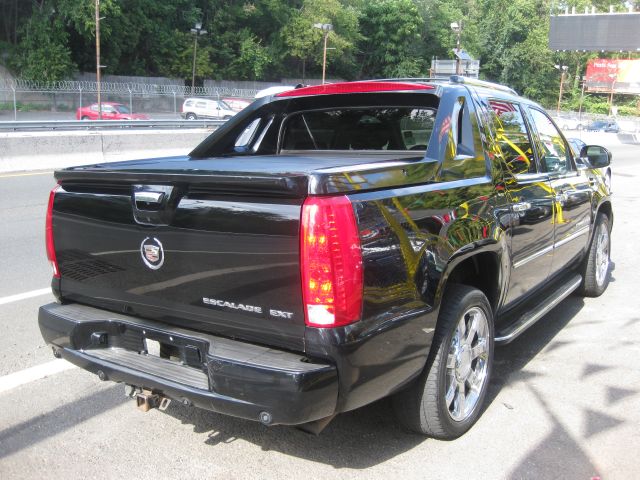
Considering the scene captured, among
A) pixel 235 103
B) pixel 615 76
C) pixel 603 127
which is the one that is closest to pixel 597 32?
pixel 603 127

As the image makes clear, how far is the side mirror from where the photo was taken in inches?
212

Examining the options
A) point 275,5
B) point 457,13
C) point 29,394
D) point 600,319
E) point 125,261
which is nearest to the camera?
point 125,261

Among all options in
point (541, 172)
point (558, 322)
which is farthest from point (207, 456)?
point (558, 322)

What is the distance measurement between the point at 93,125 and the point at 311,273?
67.7 ft

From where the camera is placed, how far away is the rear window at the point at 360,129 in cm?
419

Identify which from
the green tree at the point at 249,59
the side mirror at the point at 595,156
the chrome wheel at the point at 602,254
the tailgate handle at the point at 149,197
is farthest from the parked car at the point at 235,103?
the tailgate handle at the point at 149,197

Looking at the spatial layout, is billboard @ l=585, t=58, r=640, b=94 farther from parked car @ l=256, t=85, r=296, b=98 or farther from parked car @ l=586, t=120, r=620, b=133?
parked car @ l=256, t=85, r=296, b=98

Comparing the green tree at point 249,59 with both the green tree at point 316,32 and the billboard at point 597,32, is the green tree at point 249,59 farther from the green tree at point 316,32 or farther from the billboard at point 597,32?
the billboard at point 597,32

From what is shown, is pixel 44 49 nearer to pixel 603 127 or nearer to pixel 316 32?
pixel 316 32

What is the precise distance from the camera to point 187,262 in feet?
9.19

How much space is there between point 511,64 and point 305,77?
33.9 metres

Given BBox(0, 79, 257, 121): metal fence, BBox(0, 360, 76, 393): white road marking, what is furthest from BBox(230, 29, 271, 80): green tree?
BBox(0, 360, 76, 393): white road marking

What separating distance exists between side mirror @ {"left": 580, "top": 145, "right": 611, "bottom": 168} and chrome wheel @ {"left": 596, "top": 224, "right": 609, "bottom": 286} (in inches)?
28.6

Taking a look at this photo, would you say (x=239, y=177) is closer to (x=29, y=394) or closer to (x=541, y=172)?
(x=29, y=394)
